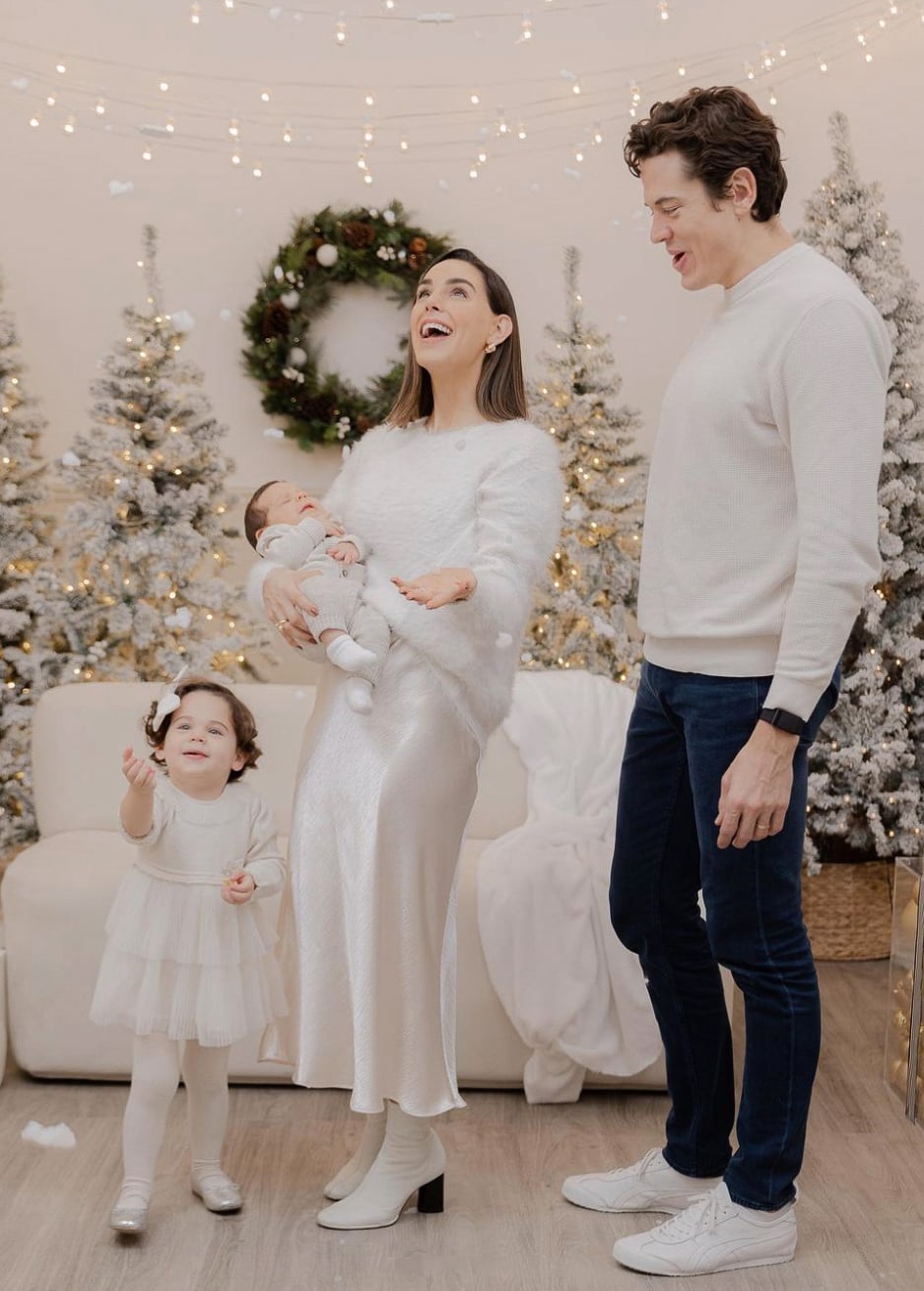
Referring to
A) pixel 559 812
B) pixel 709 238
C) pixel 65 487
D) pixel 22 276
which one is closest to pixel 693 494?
pixel 709 238

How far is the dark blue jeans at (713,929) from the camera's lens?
6.61 feet

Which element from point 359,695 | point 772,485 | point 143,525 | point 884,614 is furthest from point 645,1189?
point 143,525

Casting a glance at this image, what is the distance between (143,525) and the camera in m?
4.47

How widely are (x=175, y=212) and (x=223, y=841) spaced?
3561 mm

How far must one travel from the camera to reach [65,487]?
5039 millimetres

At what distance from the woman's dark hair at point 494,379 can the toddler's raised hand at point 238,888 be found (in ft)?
2.65

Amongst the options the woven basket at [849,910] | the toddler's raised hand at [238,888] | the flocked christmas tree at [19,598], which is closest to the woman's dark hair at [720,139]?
the toddler's raised hand at [238,888]

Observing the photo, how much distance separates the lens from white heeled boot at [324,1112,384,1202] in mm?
2338

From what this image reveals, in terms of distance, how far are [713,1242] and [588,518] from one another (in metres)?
2.65

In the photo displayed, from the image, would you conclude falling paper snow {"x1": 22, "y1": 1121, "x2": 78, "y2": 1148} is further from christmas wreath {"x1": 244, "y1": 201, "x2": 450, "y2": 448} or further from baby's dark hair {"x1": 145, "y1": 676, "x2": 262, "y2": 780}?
christmas wreath {"x1": 244, "y1": 201, "x2": 450, "y2": 448}

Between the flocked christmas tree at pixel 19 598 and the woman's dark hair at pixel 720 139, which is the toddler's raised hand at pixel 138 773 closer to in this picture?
the woman's dark hair at pixel 720 139

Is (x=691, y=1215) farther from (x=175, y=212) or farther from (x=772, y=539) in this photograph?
(x=175, y=212)

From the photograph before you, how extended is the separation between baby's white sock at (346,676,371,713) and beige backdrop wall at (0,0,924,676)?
3.29 m

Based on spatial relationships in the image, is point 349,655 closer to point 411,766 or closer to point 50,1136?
point 411,766
